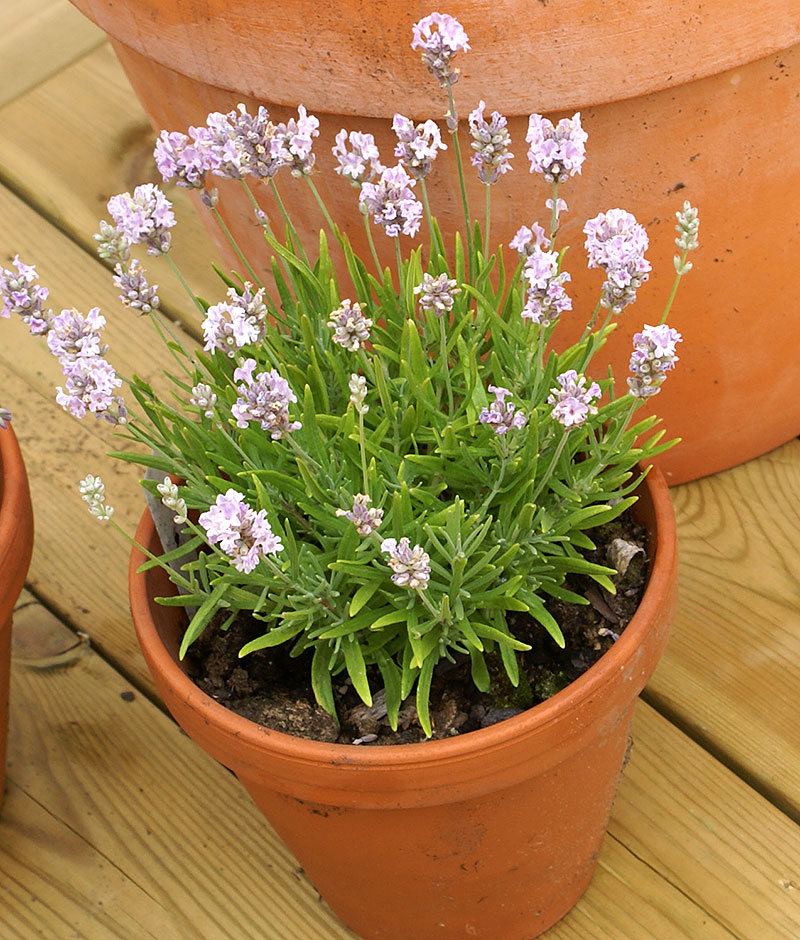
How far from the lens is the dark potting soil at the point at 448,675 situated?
0.97 metres

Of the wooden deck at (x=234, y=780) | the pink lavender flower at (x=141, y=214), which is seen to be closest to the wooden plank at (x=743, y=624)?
the wooden deck at (x=234, y=780)

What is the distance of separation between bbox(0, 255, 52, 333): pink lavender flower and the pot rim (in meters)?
0.29

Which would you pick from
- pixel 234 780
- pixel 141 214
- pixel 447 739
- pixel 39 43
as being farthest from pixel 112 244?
pixel 39 43

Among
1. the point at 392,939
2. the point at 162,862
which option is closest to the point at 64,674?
the point at 162,862

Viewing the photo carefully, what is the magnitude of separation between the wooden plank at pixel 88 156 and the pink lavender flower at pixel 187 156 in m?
0.89

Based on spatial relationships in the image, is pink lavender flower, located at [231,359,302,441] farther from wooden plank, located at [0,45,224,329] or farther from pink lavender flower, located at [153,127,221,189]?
wooden plank, located at [0,45,224,329]

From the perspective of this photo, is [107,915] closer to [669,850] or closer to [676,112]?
[669,850]

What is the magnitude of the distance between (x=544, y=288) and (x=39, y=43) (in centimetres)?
154

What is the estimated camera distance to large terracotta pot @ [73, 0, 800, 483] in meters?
0.96

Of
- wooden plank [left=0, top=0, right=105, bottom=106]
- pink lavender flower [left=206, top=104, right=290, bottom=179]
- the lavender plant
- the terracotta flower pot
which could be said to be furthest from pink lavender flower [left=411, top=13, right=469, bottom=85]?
wooden plank [left=0, top=0, right=105, bottom=106]

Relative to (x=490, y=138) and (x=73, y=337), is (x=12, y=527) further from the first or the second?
(x=490, y=138)

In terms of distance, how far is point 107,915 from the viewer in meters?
1.23

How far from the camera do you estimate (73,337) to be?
2.44 ft

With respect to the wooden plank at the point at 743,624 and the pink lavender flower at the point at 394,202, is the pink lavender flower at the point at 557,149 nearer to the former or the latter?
the pink lavender flower at the point at 394,202
